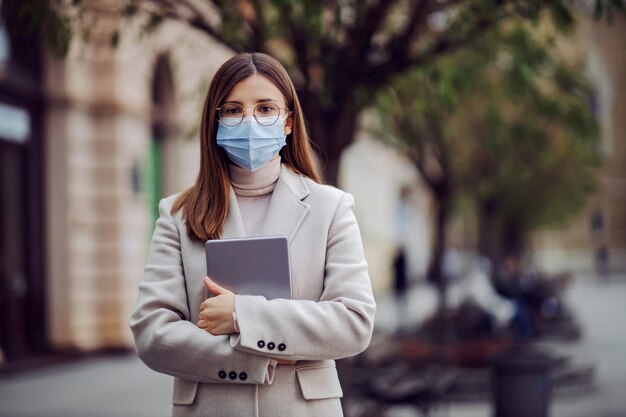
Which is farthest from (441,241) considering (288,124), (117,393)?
(288,124)

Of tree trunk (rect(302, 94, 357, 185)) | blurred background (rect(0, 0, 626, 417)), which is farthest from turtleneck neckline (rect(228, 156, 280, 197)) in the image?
tree trunk (rect(302, 94, 357, 185))

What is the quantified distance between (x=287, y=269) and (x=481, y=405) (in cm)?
920

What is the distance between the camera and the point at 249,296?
9.12ft

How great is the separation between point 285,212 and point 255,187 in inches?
5.9

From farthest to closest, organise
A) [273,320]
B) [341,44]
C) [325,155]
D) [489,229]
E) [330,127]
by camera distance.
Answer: [489,229] → [341,44] → [330,127] → [325,155] → [273,320]

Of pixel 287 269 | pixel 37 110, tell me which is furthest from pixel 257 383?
pixel 37 110

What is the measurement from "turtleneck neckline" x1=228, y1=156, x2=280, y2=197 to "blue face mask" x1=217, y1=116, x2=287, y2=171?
1.2 inches

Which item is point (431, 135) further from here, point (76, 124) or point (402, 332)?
point (76, 124)

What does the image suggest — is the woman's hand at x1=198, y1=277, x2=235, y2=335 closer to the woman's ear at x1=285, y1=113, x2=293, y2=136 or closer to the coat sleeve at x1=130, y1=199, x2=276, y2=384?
the coat sleeve at x1=130, y1=199, x2=276, y2=384

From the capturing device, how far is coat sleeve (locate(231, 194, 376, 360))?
2750mm

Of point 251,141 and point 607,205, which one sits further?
point 607,205

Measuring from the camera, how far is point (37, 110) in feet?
48.0

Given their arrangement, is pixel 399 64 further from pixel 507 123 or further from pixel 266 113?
pixel 507 123

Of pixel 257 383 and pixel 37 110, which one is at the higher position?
pixel 37 110
